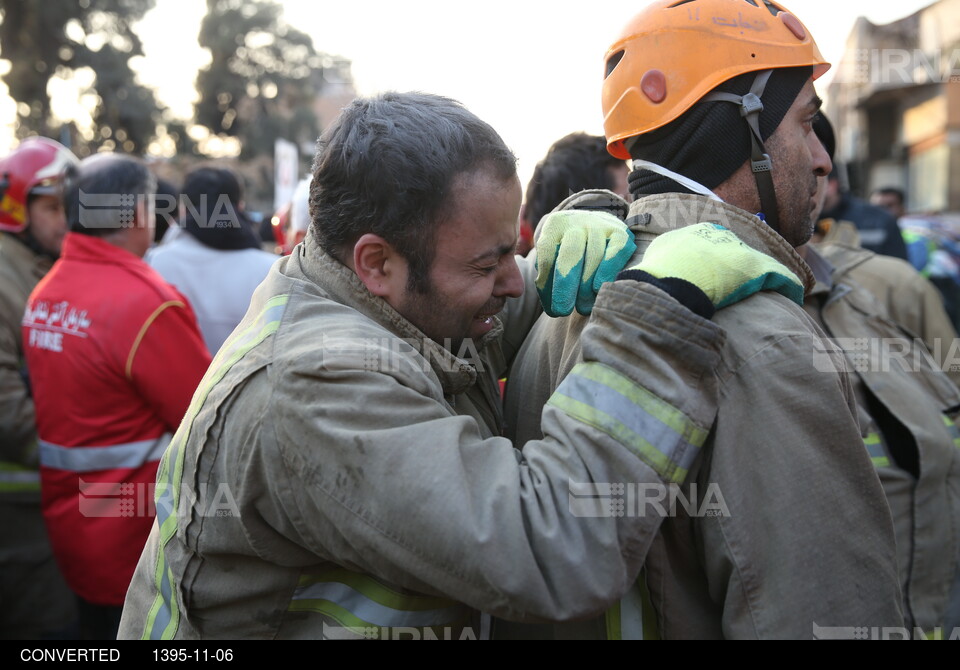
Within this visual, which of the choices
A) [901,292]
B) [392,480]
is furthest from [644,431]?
[901,292]

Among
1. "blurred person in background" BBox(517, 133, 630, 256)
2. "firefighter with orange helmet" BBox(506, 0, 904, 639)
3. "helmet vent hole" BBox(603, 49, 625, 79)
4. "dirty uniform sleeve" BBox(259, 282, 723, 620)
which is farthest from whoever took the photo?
"blurred person in background" BBox(517, 133, 630, 256)

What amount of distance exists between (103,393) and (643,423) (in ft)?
8.56

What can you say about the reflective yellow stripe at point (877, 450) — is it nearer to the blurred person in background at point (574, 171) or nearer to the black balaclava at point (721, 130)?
the black balaclava at point (721, 130)

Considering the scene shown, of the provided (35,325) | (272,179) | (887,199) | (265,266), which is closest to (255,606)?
(35,325)

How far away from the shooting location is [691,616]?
1670mm

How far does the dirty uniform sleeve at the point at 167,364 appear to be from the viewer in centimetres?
329

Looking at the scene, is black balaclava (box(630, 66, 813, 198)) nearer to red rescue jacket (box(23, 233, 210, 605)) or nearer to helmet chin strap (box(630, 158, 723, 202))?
helmet chin strap (box(630, 158, 723, 202))

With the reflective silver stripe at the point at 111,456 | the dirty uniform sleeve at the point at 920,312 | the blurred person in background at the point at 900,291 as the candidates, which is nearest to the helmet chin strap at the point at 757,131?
the blurred person in background at the point at 900,291

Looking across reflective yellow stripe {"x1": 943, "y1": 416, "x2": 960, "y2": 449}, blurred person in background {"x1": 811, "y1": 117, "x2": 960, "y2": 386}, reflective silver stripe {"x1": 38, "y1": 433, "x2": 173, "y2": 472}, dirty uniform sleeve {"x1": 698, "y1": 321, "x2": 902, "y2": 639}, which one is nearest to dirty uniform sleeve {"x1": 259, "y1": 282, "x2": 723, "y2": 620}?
dirty uniform sleeve {"x1": 698, "y1": 321, "x2": 902, "y2": 639}

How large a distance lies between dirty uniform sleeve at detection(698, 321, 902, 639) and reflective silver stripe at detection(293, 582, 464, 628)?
23.0 inches

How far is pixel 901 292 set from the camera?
3926 mm

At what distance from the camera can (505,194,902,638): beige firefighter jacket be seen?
4.91ft
